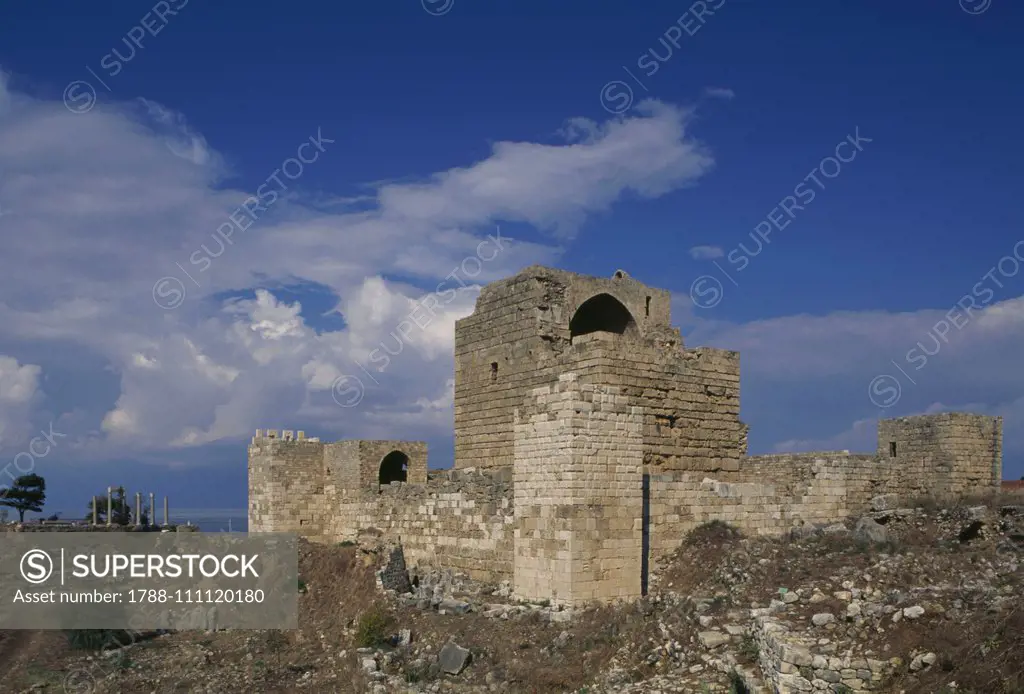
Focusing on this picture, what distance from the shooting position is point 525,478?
43.4 ft

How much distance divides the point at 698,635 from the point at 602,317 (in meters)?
10.7

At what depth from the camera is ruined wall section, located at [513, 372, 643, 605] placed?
40.2 ft

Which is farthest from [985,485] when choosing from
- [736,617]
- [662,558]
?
[736,617]

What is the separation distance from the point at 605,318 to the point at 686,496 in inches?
276

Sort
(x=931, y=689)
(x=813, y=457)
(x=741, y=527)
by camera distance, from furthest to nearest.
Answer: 1. (x=813, y=457)
2. (x=741, y=527)
3. (x=931, y=689)

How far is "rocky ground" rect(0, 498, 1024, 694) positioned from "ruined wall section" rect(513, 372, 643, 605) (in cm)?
48

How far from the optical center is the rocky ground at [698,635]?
26.8ft

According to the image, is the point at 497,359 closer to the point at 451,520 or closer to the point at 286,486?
the point at 451,520

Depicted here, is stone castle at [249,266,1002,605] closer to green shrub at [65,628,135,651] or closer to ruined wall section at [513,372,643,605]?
ruined wall section at [513,372,643,605]

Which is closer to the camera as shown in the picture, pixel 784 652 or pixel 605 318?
pixel 784 652

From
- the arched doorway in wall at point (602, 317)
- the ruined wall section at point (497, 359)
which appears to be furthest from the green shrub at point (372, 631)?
the arched doorway in wall at point (602, 317)

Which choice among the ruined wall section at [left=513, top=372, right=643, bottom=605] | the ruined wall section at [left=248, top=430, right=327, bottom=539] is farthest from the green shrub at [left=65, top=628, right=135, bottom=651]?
the ruined wall section at [left=513, top=372, right=643, bottom=605]

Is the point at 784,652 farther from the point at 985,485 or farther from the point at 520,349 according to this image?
the point at 985,485

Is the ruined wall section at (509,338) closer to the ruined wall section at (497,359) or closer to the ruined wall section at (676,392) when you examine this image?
the ruined wall section at (497,359)
